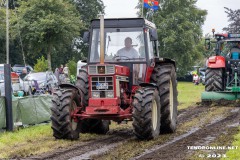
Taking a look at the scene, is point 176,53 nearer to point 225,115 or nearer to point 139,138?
point 225,115

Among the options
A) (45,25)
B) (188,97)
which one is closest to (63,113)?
(188,97)

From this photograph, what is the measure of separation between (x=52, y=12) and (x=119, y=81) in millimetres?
39251

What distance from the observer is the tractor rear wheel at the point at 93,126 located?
13.6 m

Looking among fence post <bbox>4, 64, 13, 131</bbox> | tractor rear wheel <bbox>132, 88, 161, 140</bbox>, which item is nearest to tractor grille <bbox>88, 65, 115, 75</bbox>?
tractor rear wheel <bbox>132, 88, 161, 140</bbox>

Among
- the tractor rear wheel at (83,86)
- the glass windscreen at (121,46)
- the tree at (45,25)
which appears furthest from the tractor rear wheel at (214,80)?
the tree at (45,25)

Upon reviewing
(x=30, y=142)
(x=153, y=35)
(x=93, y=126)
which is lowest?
(x=30, y=142)

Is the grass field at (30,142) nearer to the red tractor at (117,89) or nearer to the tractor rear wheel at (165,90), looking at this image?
the red tractor at (117,89)

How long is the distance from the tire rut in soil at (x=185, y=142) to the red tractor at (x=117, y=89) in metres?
0.68

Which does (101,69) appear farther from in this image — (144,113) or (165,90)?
(165,90)

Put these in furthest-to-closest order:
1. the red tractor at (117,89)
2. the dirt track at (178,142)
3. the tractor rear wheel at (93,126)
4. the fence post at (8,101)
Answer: the fence post at (8,101), the tractor rear wheel at (93,126), the red tractor at (117,89), the dirt track at (178,142)

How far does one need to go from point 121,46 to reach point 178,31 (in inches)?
2210

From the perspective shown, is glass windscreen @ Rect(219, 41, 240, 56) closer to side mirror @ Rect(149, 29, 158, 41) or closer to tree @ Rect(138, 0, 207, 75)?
side mirror @ Rect(149, 29, 158, 41)

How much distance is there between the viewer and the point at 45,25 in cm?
4809

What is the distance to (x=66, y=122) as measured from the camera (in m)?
12.1
